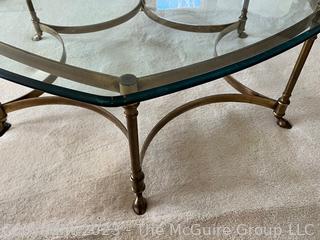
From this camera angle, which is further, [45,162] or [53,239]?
[45,162]

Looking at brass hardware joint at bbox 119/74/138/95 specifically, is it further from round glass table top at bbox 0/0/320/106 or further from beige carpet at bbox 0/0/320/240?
beige carpet at bbox 0/0/320/240

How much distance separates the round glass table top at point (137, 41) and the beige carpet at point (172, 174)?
0.75 feet

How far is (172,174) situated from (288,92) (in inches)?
17.3

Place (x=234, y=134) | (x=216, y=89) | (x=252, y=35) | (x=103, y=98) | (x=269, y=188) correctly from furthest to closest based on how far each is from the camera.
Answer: (x=216, y=89) → (x=234, y=134) → (x=269, y=188) → (x=252, y=35) → (x=103, y=98)

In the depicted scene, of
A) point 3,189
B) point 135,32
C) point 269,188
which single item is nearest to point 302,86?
point 269,188

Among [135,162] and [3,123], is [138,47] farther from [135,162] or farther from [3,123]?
[3,123]

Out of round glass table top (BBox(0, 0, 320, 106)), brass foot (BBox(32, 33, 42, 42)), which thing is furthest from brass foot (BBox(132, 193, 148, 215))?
brass foot (BBox(32, 33, 42, 42))

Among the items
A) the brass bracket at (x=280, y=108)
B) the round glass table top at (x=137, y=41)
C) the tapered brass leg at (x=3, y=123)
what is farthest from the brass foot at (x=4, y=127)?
the brass bracket at (x=280, y=108)

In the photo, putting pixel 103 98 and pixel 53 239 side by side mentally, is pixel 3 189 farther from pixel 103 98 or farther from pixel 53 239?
pixel 103 98

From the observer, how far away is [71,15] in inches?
36.2

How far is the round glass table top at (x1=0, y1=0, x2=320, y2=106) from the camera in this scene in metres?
0.62

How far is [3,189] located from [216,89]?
2.56 ft

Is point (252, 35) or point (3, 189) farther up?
point (252, 35)

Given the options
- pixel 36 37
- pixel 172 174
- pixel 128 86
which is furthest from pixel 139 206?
pixel 36 37
